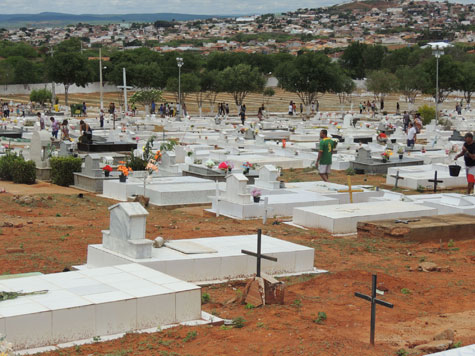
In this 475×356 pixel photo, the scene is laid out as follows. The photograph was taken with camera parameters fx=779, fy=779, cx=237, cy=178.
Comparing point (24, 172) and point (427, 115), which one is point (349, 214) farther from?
point (427, 115)

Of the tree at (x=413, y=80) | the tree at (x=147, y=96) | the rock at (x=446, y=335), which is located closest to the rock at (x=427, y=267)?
the rock at (x=446, y=335)

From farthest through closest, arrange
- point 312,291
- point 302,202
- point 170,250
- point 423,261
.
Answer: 1. point 302,202
2. point 423,261
3. point 170,250
4. point 312,291

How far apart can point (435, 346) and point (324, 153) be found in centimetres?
1227

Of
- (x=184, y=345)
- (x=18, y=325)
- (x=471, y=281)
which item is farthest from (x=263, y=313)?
(x=471, y=281)

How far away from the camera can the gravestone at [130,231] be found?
1037 centimetres

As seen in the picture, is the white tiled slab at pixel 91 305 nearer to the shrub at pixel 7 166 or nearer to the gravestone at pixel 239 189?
the gravestone at pixel 239 189

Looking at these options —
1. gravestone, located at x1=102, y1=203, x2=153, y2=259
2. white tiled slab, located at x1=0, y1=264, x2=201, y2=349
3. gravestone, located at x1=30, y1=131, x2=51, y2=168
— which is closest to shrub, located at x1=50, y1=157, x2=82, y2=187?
gravestone, located at x1=30, y1=131, x2=51, y2=168

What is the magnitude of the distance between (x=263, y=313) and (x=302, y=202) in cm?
827

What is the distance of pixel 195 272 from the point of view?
10617mm

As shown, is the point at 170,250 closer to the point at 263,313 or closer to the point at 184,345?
the point at 263,313

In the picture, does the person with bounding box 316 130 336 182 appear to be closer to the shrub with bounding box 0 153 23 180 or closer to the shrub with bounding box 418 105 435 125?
the shrub with bounding box 0 153 23 180

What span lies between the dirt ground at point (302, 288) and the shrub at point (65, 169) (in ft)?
13.3

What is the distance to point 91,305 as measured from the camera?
8062 millimetres

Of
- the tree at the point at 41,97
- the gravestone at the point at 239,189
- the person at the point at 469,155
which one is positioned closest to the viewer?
the gravestone at the point at 239,189
